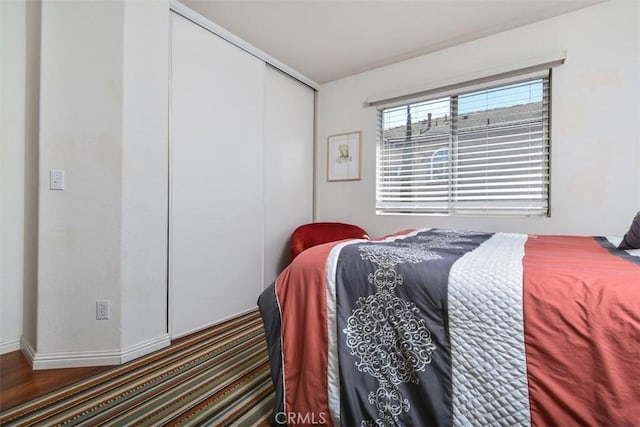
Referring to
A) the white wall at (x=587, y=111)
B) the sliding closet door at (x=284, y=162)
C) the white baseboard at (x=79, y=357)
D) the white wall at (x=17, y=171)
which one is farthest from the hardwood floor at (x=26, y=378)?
the white wall at (x=587, y=111)

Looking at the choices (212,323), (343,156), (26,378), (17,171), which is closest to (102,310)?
(26,378)

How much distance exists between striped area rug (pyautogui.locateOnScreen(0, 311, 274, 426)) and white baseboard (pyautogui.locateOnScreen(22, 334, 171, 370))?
6 cm

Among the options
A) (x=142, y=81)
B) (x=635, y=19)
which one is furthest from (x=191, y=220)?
(x=635, y=19)

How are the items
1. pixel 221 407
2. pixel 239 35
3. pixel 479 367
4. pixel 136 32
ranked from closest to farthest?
pixel 479 367, pixel 221 407, pixel 136 32, pixel 239 35

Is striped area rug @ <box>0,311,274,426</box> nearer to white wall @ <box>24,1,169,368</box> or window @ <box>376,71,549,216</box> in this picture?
white wall @ <box>24,1,169,368</box>

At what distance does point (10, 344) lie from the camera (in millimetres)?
1928

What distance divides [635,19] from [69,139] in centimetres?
385

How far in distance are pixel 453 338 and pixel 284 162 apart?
256cm

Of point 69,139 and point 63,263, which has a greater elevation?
point 69,139

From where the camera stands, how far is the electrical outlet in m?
1.83

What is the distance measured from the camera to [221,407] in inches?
55.2

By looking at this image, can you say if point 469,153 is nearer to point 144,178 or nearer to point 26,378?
point 144,178

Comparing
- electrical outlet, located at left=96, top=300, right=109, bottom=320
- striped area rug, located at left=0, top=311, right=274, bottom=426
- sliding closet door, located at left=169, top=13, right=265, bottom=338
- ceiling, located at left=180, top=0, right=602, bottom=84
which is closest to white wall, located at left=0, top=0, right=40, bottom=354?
electrical outlet, located at left=96, top=300, right=109, bottom=320

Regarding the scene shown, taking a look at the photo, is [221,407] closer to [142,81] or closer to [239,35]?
[142,81]
